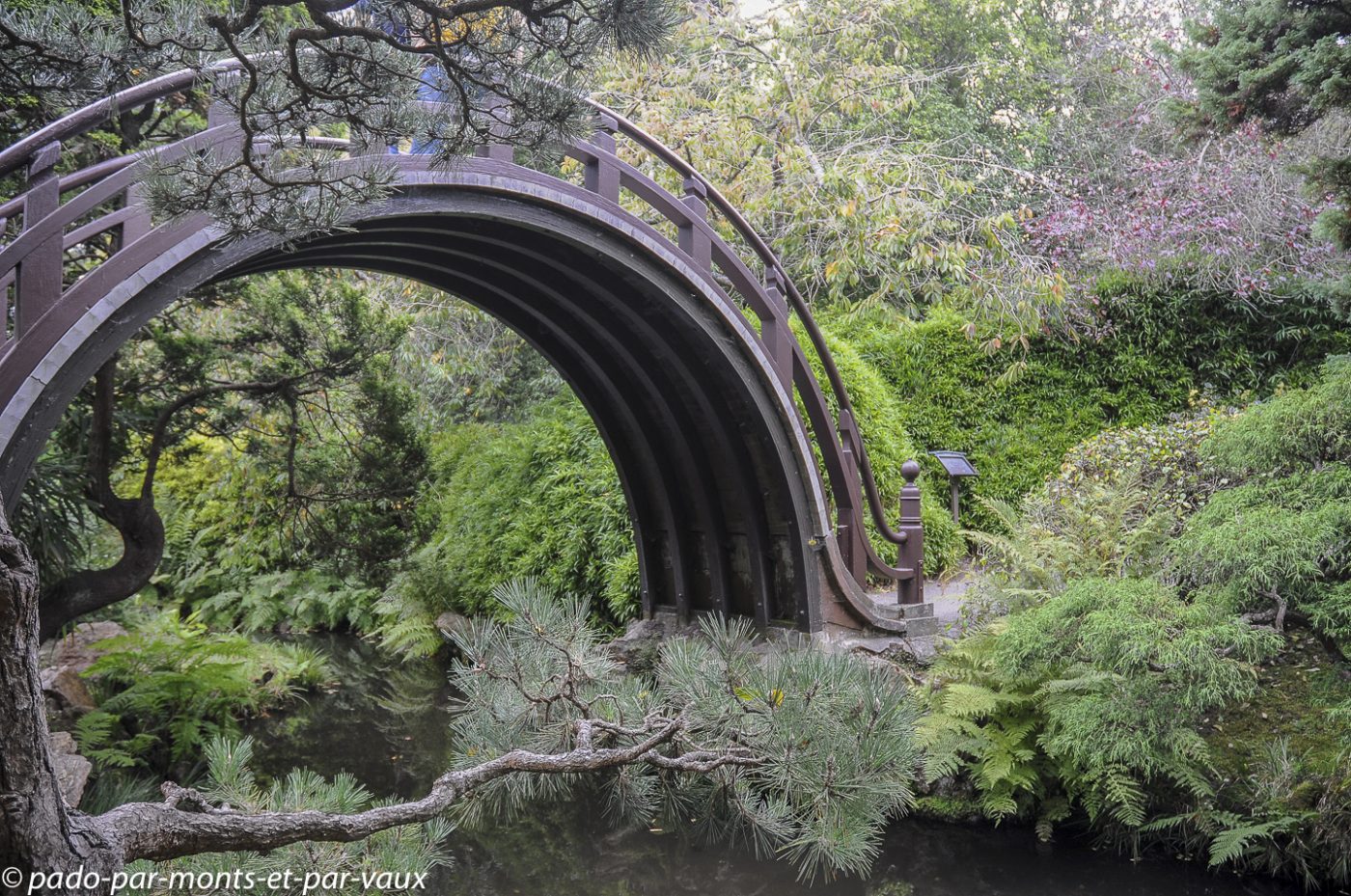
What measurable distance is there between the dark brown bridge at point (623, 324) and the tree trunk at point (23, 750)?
2.16 m

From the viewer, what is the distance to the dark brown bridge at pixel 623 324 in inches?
142

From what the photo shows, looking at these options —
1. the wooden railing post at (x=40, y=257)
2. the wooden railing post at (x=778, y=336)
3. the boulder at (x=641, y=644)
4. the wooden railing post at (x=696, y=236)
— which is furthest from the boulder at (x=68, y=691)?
the wooden railing post at (x=778, y=336)

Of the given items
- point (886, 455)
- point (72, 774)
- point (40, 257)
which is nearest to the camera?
point (40, 257)

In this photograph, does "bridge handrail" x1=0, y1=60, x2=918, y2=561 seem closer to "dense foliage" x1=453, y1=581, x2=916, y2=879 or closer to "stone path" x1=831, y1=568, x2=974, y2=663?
"stone path" x1=831, y1=568, x2=974, y2=663

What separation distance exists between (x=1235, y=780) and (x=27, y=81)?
549 cm

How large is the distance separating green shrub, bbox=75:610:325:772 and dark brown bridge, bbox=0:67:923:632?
2498mm

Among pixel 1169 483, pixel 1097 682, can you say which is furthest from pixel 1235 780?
pixel 1169 483

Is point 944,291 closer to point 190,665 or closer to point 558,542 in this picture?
point 558,542

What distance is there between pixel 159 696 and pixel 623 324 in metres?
3.89

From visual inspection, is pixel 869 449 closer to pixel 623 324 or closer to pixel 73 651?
pixel 623 324

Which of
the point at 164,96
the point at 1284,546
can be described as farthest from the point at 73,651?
the point at 1284,546

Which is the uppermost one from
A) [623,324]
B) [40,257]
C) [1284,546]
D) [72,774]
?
[623,324]

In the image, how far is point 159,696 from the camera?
6.71m

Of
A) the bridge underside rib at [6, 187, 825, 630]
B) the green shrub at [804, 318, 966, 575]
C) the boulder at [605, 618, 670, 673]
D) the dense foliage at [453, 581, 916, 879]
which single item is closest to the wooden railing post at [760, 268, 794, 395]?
the bridge underside rib at [6, 187, 825, 630]
